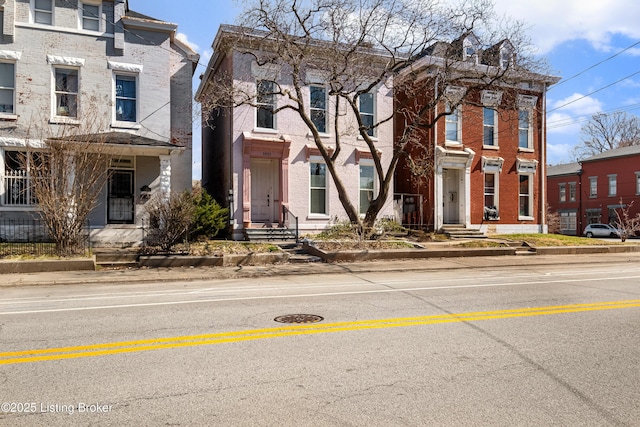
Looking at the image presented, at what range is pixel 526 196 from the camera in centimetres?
2623

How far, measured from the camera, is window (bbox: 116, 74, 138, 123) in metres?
18.4

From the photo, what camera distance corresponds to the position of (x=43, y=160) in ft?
45.8

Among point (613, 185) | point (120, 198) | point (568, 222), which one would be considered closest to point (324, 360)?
point (120, 198)

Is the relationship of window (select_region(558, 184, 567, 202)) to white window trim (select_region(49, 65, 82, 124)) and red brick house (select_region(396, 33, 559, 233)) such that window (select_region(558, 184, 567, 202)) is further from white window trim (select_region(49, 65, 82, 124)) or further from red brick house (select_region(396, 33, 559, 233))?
white window trim (select_region(49, 65, 82, 124))

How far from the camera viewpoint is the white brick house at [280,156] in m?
20.1

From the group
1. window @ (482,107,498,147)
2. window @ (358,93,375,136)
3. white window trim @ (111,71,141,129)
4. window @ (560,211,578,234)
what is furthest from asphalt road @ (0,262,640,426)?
window @ (560,211,578,234)

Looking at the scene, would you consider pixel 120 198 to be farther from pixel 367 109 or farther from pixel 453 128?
pixel 453 128

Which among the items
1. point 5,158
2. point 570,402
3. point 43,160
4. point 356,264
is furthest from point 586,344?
point 5,158

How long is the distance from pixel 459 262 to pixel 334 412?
13356 millimetres

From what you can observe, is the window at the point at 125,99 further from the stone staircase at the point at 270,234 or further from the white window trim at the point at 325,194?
the white window trim at the point at 325,194

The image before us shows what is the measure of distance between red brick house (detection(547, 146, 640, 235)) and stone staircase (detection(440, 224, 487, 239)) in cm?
2480

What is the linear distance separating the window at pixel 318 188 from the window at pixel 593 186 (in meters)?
37.1

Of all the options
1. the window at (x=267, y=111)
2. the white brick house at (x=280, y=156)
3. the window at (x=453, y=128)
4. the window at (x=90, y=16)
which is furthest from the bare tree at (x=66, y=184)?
the window at (x=453, y=128)

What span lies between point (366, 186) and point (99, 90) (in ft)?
39.9
